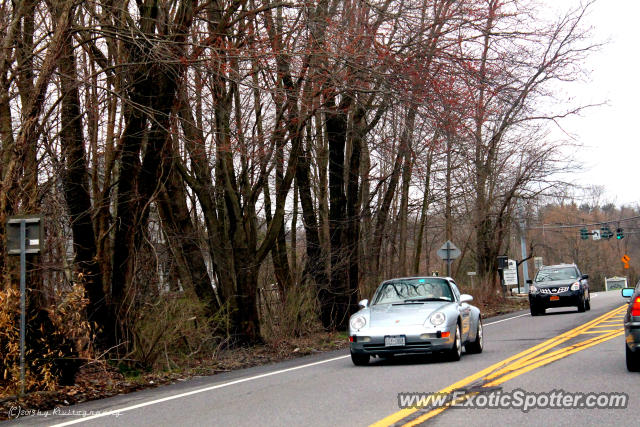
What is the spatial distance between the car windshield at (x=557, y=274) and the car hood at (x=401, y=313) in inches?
665

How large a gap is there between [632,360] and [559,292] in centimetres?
1861

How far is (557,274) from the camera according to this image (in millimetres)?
30344

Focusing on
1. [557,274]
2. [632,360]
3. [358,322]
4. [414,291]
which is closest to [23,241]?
[358,322]

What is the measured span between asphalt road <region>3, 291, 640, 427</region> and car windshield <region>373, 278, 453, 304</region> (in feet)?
3.51

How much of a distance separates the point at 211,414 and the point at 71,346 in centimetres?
425

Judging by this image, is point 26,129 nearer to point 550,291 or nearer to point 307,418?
point 307,418

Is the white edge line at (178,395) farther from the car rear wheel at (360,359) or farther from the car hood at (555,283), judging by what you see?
the car hood at (555,283)

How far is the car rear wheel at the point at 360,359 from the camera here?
13.6 metres

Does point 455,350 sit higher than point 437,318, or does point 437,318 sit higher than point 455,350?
point 437,318

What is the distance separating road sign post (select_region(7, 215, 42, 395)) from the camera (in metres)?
11.4

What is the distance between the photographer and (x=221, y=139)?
60.7 ft

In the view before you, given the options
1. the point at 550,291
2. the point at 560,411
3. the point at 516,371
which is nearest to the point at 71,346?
the point at 516,371

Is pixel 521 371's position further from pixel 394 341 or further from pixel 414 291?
pixel 414 291

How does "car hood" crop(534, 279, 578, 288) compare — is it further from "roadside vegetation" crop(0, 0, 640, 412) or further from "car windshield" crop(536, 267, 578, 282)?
"roadside vegetation" crop(0, 0, 640, 412)
